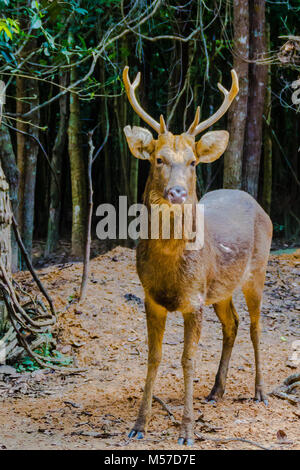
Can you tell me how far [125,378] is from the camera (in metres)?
5.52

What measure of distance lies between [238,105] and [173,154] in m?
4.94

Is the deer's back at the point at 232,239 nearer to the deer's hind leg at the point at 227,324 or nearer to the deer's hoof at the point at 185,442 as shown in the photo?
the deer's hind leg at the point at 227,324

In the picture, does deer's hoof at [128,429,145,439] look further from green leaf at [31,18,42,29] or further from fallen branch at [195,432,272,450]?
green leaf at [31,18,42,29]

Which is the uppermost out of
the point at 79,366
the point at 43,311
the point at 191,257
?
the point at 191,257

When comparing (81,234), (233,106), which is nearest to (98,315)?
(233,106)

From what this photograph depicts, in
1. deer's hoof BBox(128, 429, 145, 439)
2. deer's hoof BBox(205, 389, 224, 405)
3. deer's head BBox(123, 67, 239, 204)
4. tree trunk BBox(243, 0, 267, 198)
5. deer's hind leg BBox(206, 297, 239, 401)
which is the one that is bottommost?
deer's hoof BBox(205, 389, 224, 405)

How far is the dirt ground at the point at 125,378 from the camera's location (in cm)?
419

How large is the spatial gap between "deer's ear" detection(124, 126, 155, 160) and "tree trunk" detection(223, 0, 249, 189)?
466 cm

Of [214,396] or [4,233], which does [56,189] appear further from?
[214,396]

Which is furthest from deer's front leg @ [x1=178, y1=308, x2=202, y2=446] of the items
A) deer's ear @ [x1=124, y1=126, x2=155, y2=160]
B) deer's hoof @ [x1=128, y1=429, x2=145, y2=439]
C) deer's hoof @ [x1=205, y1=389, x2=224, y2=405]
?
deer's ear @ [x1=124, y1=126, x2=155, y2=160]

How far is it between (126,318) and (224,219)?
220 centimetres

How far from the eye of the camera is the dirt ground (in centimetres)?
419

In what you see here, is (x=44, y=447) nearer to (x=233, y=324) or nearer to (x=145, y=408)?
(x=145, y=408)

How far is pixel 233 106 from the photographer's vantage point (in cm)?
870
